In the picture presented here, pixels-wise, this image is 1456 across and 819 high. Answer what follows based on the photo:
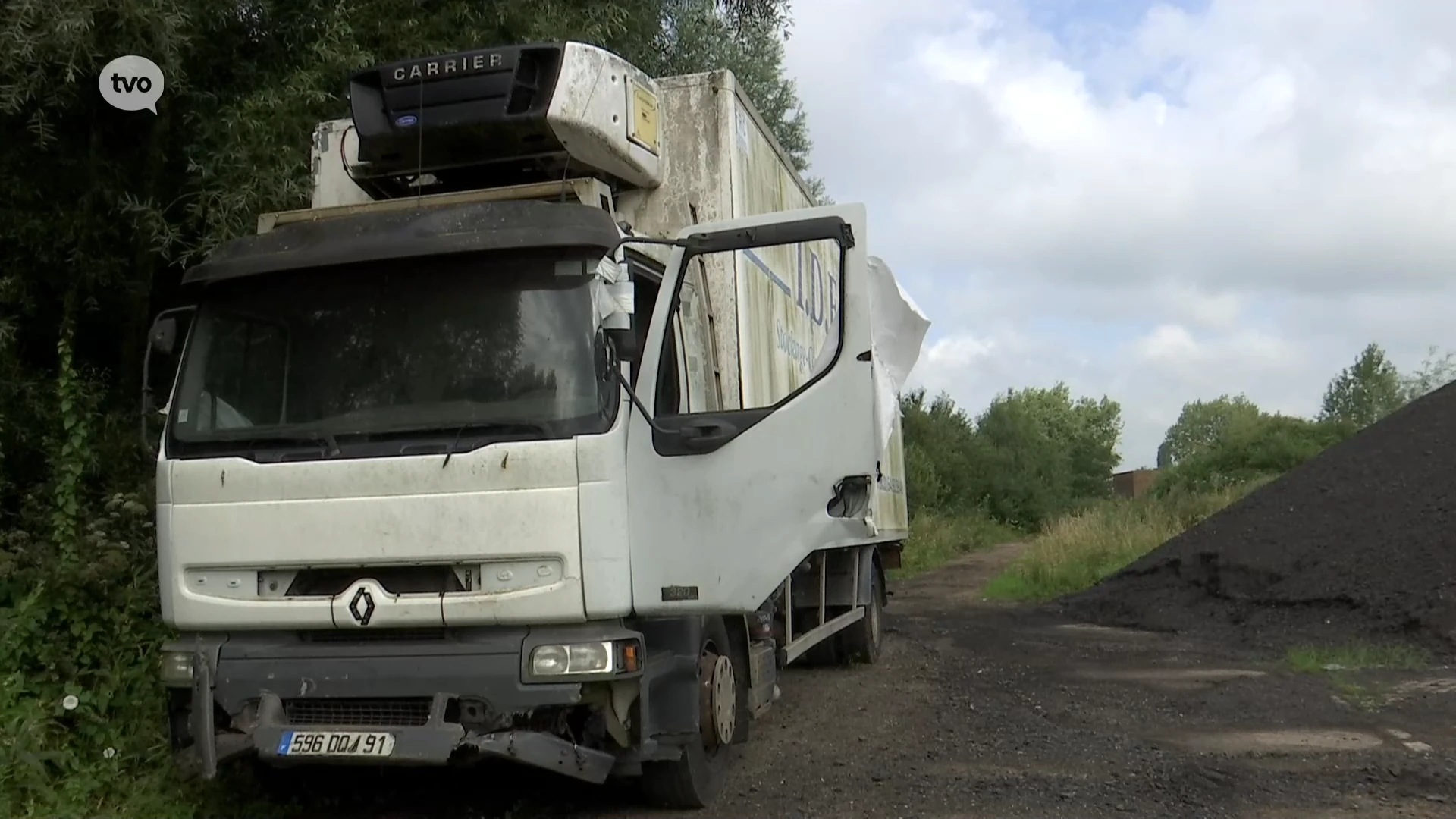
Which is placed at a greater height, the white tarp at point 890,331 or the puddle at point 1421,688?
the white tarp at point 890,331

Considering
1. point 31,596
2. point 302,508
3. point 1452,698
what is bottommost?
point 1452,698

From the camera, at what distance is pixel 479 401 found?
4645 mm

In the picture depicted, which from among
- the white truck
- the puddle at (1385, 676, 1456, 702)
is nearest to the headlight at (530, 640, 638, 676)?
the white truck

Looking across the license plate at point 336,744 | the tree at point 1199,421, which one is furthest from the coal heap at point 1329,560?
the tree at point 1199,421

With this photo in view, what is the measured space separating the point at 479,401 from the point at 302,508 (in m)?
0.80

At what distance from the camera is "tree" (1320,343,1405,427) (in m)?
51.1

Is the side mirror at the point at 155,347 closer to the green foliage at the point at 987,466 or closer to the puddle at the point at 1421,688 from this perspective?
the puddle at the point at 1421,688

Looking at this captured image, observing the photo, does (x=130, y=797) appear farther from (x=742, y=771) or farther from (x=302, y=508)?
(x=742, y=771)

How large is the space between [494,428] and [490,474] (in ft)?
0.62

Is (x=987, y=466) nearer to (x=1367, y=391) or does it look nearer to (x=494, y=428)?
(x=1367, y=391)

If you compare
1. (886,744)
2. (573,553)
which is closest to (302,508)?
(573,553)

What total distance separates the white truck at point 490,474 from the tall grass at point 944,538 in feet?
Answer: 59.7

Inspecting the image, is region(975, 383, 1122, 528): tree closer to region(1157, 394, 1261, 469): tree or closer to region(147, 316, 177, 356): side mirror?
region(1157, 394, 1261, 469): tree

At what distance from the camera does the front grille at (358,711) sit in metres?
4.55
